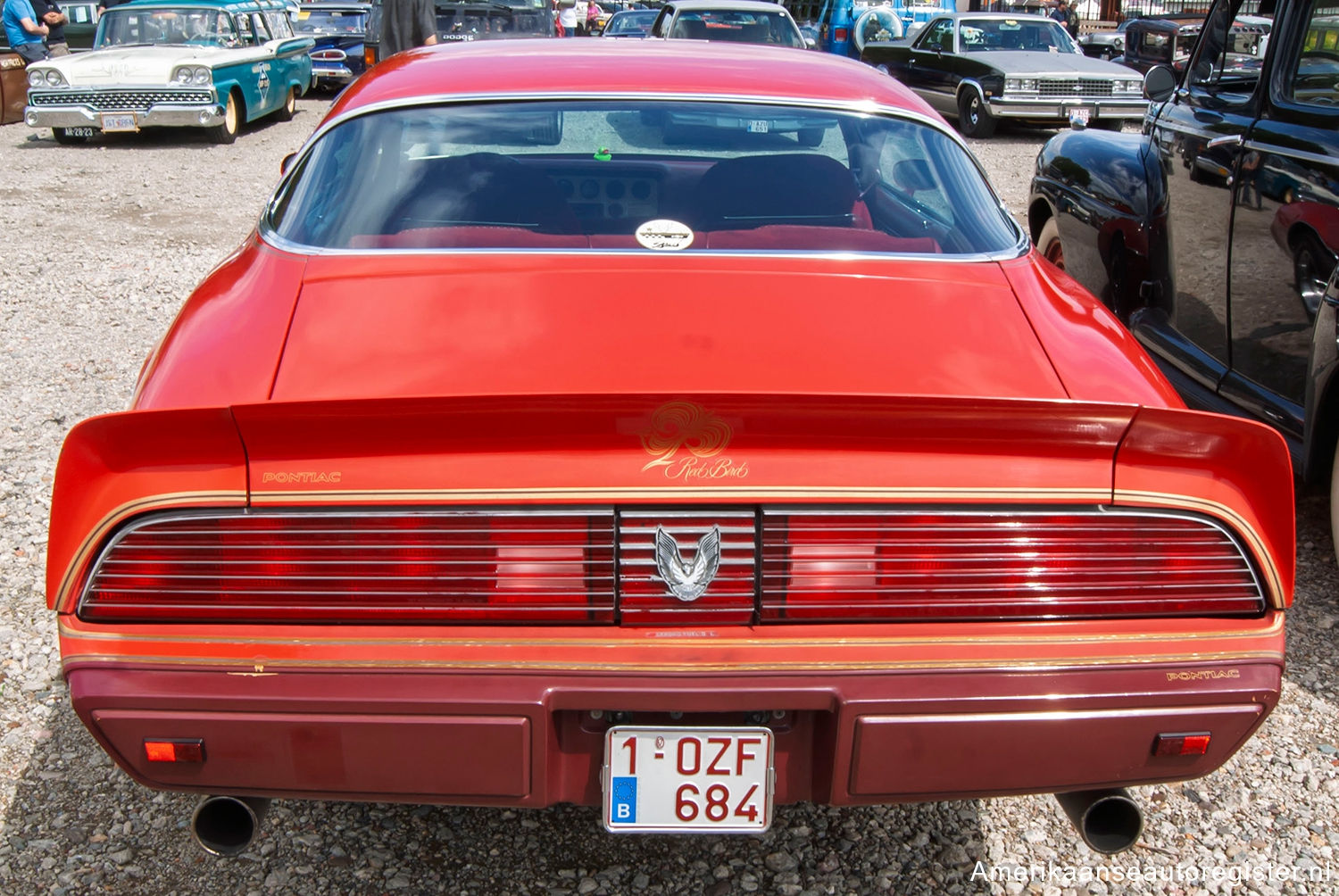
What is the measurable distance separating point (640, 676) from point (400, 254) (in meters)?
1.09

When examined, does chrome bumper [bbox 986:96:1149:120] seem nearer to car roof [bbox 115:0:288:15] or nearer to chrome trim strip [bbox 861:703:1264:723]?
car roof [bbox 115:0:288:15]

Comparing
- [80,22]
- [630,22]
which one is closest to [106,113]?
[80,22]

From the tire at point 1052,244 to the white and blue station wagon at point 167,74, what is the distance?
30.5ft

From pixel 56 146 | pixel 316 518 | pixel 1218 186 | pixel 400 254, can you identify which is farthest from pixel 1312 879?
pixel 56 146

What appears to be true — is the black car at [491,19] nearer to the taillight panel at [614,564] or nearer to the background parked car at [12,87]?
the background parked car at [12,87]

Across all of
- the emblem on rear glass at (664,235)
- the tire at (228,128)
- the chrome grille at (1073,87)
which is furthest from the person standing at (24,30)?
the emblem on rear glass at (664,235)

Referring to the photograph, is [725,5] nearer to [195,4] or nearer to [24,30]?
[195,4]

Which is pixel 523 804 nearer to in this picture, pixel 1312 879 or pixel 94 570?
pixel 94 570

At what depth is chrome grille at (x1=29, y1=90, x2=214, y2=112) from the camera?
11664 millimetres

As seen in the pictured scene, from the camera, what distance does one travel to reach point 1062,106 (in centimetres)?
1300

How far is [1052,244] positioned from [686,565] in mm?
4332

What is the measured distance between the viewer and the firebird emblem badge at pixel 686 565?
183 centimetres

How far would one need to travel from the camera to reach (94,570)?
6.06 ft

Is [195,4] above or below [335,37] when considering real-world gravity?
above
